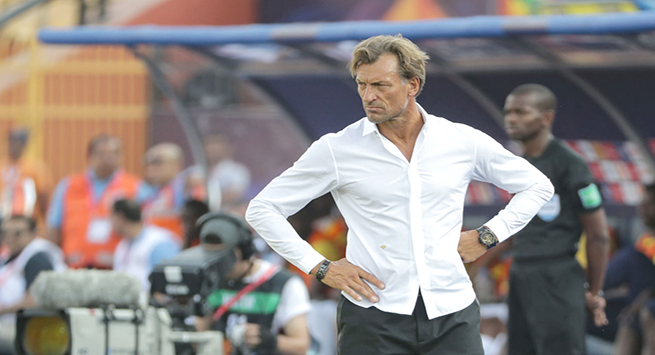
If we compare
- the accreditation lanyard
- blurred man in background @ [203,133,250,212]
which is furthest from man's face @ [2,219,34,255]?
blurred man in background @ [203,133,250,212]

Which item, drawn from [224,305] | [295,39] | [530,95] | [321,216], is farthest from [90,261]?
[530,95]

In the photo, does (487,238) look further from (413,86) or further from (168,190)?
(168,190)

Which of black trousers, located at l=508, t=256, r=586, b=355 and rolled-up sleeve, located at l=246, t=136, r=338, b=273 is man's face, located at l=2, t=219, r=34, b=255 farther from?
rolled-up sleeve, located at l=246, t=136, r=338, b=273

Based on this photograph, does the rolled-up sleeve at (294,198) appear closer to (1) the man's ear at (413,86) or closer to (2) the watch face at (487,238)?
(1) the man's ear at (413,86)

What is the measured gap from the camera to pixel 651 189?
6.44 meters

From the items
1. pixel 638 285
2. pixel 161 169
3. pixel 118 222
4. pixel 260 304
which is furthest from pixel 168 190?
pixel 638 285

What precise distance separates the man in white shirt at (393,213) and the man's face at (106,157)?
4.80 m

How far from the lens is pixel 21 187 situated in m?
9.82

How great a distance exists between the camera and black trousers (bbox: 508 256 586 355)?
5.23 meters

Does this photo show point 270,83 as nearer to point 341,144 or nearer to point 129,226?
point 129,226

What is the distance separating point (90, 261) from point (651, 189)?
13.4ft

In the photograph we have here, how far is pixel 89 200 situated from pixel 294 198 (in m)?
4.93

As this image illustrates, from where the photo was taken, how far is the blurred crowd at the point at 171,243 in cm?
650

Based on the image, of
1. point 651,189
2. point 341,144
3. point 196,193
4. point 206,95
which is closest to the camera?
point 341,144
